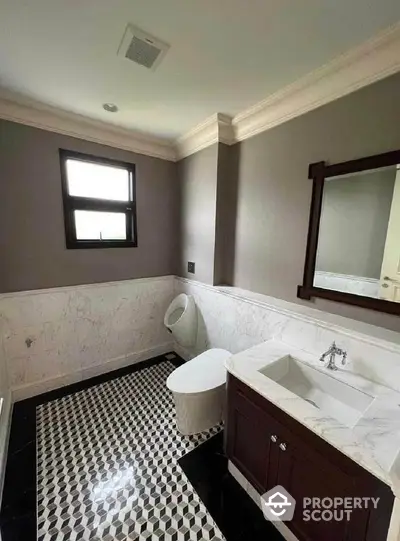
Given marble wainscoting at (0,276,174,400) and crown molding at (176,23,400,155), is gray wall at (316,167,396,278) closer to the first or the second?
crown molding at (176,23,400,155)

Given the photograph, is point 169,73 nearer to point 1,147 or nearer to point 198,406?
point 1,147

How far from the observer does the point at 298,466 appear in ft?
3.47

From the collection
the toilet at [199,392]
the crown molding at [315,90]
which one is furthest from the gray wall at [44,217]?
the toilet at [199,392]

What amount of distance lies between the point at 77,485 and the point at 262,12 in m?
2.65

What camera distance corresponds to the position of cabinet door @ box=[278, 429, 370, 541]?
2.88 ft

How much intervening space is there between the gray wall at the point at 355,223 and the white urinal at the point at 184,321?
53.6 inches

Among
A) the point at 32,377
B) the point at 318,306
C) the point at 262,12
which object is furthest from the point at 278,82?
the point at 32,377

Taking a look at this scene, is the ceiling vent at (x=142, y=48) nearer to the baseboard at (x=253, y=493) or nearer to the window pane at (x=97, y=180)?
the window pane at (x=97, y=180)

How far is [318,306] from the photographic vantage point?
1638 mm

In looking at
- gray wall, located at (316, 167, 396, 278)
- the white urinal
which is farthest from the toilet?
gray wall, located at (316, 167, 396, 278)

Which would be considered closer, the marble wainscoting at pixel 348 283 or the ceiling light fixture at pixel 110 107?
the marble wainscoting at pixel 348 283

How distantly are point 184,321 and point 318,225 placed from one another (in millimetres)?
1549

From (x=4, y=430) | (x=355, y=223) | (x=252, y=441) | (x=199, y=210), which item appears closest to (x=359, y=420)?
(x=252, y=441)

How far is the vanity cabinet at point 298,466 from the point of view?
843mm
